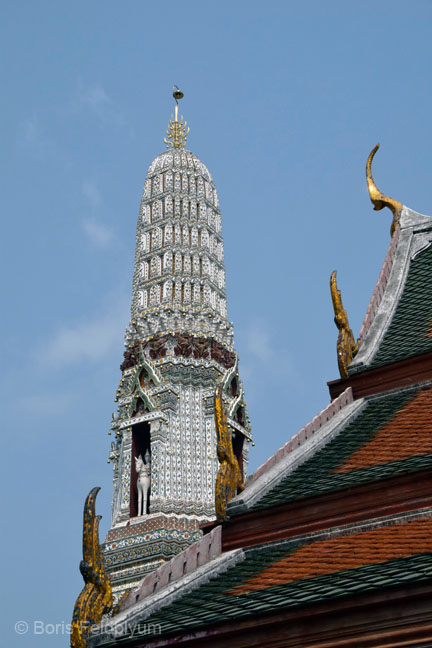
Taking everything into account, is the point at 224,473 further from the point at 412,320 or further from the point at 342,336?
the point at 412,320

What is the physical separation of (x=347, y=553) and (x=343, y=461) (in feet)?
6.04

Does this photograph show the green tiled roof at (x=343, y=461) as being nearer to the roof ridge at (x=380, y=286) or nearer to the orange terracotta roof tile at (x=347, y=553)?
the orange terracotta roof tile at (x=347, y=553)

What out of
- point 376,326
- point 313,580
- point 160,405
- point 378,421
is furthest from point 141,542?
point 313,580

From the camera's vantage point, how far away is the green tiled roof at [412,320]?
11.7 metres

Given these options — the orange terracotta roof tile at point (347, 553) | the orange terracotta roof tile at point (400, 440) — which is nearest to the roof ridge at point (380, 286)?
the orange terracotta roof tile at point (400, 440)

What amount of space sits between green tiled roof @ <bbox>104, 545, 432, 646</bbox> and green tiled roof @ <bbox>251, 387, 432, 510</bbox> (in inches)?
29.0

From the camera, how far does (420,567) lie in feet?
22.5

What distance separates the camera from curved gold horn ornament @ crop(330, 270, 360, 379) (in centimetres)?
1210

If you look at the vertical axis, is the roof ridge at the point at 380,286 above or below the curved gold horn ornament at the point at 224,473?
above

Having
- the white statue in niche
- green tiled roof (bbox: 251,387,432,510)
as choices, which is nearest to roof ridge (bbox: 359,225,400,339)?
green tiled roof (bbox: 251,387,432,510)

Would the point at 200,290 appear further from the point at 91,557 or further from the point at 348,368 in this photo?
the point at 91,557

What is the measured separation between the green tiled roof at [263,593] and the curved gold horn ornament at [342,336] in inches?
147

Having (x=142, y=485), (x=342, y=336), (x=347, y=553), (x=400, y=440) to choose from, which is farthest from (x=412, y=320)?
(x=142, y=485)

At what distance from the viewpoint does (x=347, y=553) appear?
7.97 metres
